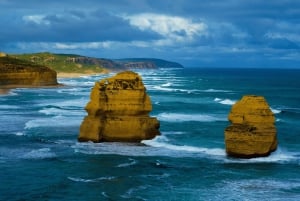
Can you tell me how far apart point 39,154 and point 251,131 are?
13.6 meters

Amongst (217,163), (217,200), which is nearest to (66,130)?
(217,163)

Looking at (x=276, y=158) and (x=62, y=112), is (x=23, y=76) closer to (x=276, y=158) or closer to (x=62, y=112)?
(x=62, y=112)

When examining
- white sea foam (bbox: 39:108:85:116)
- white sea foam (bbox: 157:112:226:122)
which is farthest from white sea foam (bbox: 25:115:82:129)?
white sea foam (bbox: 157:112:226:122)

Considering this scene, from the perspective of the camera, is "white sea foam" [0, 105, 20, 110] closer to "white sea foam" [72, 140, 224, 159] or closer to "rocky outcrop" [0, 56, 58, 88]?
"white sea foam" [72, 140, 224, 159]

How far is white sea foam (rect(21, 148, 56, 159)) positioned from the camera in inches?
1448

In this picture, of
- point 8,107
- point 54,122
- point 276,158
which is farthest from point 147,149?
point 8,107

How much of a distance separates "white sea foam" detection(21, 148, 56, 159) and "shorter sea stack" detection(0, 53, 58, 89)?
75.3 meters

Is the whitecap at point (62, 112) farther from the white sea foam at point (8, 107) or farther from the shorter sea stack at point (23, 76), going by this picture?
the shorter sea stack at point (23, 76)

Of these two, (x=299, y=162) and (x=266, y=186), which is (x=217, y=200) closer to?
(x=266, y=186)

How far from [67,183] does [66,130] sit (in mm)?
18417

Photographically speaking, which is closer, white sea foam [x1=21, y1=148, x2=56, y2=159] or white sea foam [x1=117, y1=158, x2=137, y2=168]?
white sea foam [x1=117, y1=158, x2=137, y2=168]

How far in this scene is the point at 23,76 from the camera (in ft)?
393

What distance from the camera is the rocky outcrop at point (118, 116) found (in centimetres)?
4081

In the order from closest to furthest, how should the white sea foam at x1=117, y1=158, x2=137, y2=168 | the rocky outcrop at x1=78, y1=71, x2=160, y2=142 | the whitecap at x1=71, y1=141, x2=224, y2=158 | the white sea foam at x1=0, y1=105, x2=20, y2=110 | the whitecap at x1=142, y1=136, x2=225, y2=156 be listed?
the white sea foam at x1=117, y1=158, x2=137, y2=168
the whitecap at x1=71, y1=141, x2=224, y2=158
the whitecap at x1=142, y1=136, x2=225, y2=156
the rocky outcrop at x1=78, y1=71, x2=160, y2=142
the white sea foam at x1=0, y1=105, x2=20, y2=110
